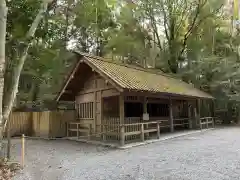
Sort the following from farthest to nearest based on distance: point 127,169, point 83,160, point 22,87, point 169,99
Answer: point 22,87
point 169,99
point 83,160
point 127,169

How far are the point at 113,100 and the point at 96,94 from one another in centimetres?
120

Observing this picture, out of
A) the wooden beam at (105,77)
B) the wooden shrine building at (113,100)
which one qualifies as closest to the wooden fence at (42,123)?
the wooden shrine building at (113,100)

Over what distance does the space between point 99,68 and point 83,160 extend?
200 inches

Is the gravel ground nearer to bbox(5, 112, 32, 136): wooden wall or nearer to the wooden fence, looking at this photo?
the wooden fence

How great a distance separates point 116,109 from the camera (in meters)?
15.1

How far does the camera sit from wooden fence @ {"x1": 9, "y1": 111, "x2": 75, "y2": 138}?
53.1 feet

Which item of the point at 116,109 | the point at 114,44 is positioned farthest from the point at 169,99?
the point at 114,44

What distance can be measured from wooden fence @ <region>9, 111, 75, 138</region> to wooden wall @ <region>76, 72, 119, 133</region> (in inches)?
58.7

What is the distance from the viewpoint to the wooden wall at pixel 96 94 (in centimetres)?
1364

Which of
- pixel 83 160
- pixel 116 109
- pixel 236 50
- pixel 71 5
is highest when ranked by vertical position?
pixel 71 5

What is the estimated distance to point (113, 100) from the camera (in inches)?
596

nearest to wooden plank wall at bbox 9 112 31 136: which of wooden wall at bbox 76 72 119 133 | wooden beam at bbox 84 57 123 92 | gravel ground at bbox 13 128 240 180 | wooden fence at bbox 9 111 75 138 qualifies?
wooden fence at bbox 9 111 75 138

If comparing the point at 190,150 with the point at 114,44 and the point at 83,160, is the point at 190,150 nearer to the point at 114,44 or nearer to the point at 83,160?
the point at 83,160

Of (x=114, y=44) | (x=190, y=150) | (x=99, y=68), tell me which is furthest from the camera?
(x=114, y=44)
